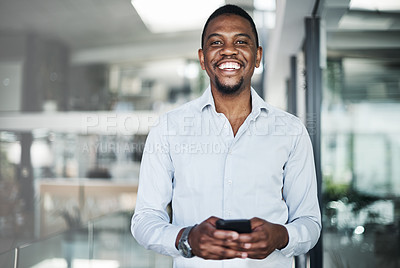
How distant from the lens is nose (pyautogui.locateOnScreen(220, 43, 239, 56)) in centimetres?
139

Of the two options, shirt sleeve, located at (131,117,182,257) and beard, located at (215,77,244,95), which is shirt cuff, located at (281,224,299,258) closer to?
shirt sleeve, located at (131,117,182,257)

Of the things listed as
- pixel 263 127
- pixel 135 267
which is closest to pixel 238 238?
pixel 263 127

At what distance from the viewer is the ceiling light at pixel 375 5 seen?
2059 mm

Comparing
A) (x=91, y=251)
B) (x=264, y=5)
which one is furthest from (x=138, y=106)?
(x=91, y=251)

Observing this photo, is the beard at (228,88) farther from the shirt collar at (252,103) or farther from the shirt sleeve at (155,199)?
the shirt sleeve at (155,199)

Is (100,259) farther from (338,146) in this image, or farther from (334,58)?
(334,58)

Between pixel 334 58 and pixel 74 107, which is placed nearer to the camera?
pixel 334 58

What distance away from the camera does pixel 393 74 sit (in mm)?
2246

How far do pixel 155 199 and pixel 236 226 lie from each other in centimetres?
37

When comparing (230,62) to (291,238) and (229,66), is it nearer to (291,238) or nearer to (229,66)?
(229,66)

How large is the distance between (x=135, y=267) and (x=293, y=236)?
297 cm

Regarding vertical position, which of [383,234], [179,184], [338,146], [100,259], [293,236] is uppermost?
[338,146]

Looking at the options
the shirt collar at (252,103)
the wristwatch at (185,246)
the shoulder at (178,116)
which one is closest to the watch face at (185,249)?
the wristwatch at (185,246)

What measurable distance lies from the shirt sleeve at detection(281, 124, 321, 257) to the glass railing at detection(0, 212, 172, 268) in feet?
4.36
